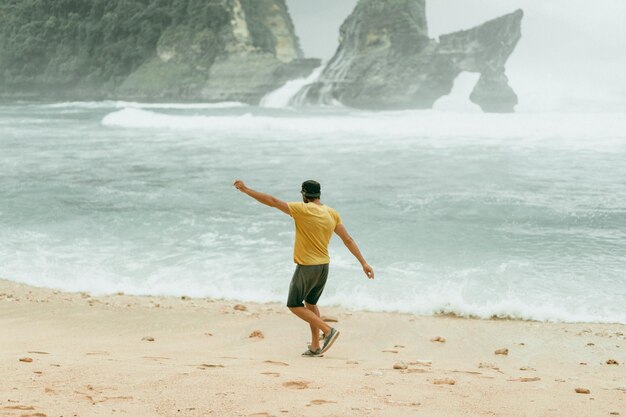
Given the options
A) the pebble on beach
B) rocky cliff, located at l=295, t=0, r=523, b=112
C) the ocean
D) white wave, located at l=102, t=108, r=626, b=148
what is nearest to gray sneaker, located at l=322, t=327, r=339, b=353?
the pebble on beach

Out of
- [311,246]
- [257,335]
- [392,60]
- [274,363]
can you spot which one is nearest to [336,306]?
[257,335]

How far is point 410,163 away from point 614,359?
552 inches

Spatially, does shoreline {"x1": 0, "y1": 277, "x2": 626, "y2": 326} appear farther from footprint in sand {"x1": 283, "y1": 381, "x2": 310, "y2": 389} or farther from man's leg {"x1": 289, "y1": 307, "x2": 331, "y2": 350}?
footprint in sand {"x1": 283, "y1": 381, "x2": 310, "y2": 389}

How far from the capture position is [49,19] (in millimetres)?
83562

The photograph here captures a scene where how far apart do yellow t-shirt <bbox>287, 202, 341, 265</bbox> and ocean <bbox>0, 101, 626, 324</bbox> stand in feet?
8.11

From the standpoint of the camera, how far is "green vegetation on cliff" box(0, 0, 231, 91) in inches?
3054

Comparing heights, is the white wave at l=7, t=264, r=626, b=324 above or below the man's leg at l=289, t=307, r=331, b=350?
below

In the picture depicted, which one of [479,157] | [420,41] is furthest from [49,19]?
[479,157]

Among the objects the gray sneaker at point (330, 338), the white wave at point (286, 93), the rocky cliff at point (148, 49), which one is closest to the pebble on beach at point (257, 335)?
the gray sneaker at point (330, 338)

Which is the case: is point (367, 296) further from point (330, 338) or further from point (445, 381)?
point (445, 381)

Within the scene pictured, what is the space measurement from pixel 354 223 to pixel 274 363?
657cm

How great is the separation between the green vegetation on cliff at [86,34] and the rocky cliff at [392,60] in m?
15.8

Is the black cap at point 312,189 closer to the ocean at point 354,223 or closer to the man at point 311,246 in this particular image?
the man at point 311,246

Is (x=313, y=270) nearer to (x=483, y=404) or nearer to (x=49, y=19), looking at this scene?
(x=483, y=404)
